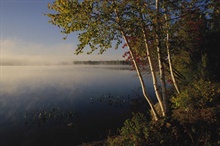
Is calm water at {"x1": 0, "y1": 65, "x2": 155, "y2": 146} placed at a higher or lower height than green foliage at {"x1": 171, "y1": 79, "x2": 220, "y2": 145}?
lower

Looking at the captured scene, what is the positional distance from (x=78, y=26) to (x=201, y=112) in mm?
8385

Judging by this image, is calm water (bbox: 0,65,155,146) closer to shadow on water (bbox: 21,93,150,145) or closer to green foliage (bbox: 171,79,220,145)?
shadow on water (bbox: 21,93,150,145)

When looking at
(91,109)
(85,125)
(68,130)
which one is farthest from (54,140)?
(91,109)

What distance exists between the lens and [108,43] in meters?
10.8

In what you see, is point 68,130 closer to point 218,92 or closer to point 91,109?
point 91,109

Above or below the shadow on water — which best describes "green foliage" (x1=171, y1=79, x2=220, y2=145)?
above

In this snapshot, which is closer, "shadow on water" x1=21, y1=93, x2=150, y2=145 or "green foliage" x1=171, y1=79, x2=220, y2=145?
"green foliage" x1=171, y1=79, x2=220, y2=145

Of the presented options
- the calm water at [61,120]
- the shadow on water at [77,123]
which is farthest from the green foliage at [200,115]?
the shadow on water at [77,123]

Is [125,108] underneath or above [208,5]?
underneath

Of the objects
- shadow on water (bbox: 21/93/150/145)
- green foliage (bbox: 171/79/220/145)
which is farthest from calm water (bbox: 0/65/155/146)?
green foliage (bbox: 171/79/220/145)

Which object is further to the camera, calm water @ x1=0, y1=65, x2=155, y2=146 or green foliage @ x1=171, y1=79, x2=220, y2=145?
calm water @ x1=0, y1=65, x2=155, y2=146

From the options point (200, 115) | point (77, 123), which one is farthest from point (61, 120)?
point (200, 115)

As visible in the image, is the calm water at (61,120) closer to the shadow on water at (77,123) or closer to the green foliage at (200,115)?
the shadow on water at (77,123)

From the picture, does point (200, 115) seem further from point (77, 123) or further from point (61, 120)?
point (61, 120)
